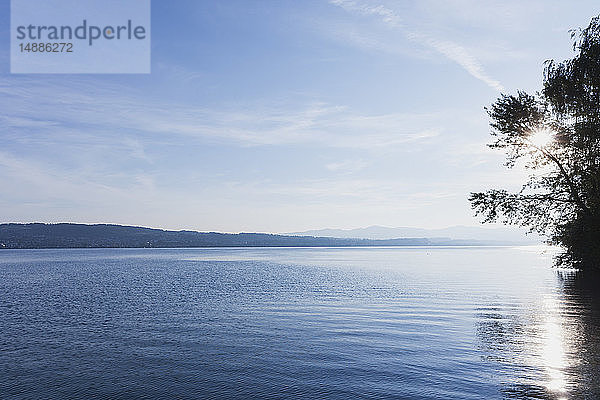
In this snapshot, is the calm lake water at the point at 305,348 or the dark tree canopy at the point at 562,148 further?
the dark tree canopy at the point at 562,148

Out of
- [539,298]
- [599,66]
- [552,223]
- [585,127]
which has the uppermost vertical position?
[599,66]

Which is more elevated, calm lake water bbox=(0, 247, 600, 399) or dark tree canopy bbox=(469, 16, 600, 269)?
dark tree canopy bbox=(469, 16, 600, 269)

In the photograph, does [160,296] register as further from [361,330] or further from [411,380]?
[411,380]

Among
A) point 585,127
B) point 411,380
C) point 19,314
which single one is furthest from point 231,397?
point 585,127

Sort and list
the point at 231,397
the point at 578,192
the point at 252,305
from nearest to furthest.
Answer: the point at 231,397 → the point at 252,305 → the point at 578,192

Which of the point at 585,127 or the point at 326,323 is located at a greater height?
the point at 585,127

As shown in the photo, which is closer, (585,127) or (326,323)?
(326,323)

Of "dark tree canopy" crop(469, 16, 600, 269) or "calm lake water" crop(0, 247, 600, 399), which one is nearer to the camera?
"calm lake water" crop(0, 247, 600, 399)

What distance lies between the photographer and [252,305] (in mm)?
41469

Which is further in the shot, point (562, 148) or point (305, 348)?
point (562, 148)

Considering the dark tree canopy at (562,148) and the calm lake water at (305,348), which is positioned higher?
the dark tree canopy at (562,148)

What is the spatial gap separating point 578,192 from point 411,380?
35513 millimetres

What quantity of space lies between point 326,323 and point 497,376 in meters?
14.5

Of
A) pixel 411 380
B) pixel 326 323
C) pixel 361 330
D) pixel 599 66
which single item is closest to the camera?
pixel 411 380
